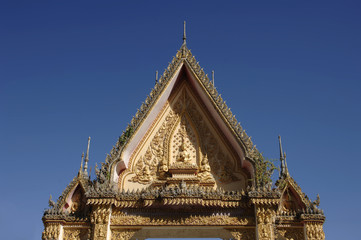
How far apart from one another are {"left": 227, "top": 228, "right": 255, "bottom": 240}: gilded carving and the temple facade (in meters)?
0.03

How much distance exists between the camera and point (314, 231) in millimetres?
14445

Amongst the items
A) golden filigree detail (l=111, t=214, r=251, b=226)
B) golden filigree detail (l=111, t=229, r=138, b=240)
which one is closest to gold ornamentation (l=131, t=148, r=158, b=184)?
golden filigree detail (l=111, t=214, r=251, b=226)

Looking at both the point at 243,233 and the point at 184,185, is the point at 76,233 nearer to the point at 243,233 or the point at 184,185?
the point at 184,185

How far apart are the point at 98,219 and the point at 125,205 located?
984mm

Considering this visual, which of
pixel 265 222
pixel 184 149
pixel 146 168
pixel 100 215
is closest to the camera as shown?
pixel 265 222

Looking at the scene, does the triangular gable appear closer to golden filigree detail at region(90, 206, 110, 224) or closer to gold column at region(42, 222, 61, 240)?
golden filigree detail at region(90, 206, 110, 224)

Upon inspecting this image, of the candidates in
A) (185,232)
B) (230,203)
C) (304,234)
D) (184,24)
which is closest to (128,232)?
(185,232)

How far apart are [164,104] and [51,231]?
6271 mm

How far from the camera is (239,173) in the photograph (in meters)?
15.8

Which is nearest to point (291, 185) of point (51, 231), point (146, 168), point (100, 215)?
point (146, 168)

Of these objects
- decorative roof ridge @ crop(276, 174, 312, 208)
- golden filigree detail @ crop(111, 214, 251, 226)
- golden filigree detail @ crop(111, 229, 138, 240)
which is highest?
decorative roof ridge @ crop(276, 174, 312, 208)

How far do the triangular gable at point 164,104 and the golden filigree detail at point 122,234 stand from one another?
72.5 inches

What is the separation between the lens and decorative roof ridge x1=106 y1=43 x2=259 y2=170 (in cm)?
1545

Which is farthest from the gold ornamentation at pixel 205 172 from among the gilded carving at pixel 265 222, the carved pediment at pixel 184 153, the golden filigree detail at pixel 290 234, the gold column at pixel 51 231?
the gold column at pixel 51 231
